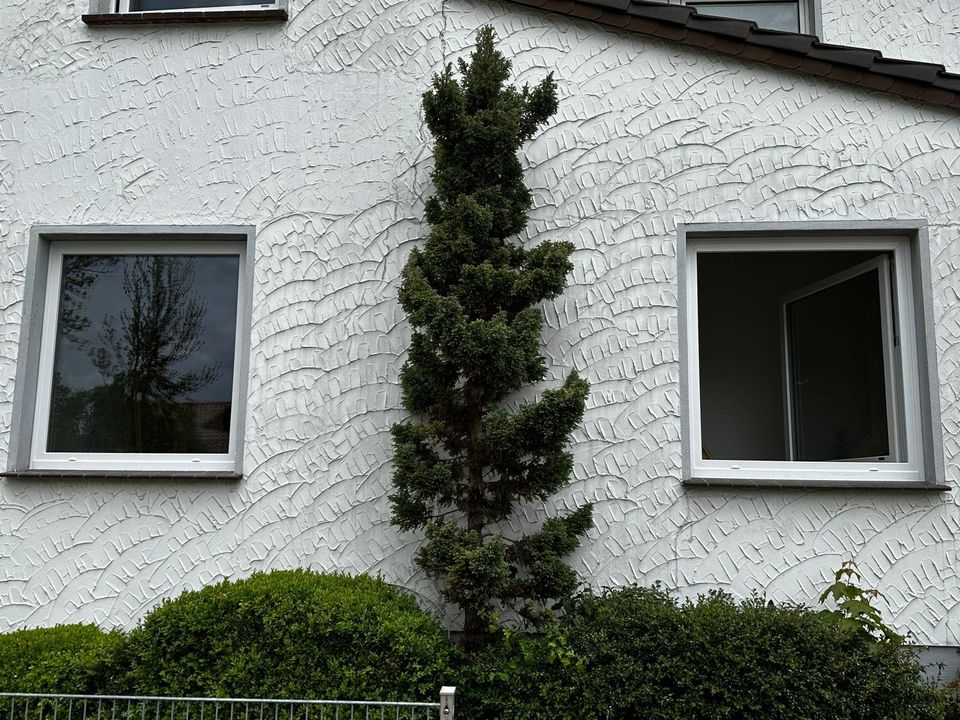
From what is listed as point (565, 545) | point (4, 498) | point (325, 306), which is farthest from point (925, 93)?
point (4, 498)

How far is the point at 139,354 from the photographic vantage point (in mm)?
5152

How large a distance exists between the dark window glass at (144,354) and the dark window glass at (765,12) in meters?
4.31

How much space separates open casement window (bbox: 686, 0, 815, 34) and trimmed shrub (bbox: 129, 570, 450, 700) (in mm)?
5249

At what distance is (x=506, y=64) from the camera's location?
183 inches

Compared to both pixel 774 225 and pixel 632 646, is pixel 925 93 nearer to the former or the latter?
pixel 774 225

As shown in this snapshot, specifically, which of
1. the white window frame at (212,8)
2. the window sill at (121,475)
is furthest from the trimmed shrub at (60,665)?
the white window frame at (212,8)

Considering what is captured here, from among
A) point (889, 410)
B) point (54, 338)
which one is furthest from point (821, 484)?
point (54, 338)

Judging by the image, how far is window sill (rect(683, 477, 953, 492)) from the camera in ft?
14.6

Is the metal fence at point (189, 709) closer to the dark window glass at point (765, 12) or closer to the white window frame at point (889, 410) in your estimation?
the white window frame at point (889, 410)

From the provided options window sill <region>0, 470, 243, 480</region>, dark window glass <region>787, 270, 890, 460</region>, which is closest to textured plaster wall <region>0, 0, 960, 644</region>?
window sill <region>0, 470, 243, 480</region>

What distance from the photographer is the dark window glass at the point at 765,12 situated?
641 cm

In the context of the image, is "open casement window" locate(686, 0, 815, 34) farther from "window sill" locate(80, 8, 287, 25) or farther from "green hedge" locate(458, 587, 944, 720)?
"green hedge" locate(458, 587, 944, 720)

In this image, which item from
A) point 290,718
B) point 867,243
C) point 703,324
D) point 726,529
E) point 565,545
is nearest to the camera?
point 290,718

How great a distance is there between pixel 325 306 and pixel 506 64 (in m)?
1.78
